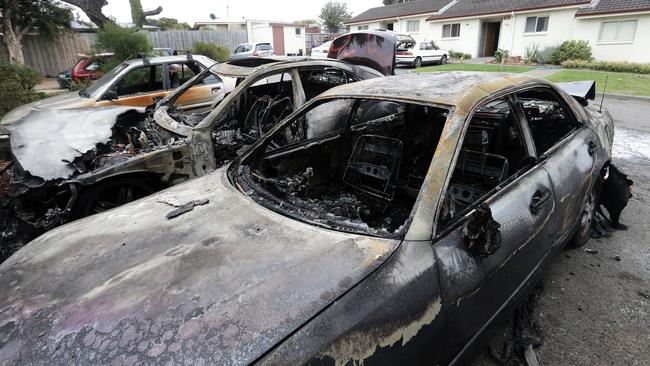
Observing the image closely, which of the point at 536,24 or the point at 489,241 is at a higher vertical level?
the point at 536,24

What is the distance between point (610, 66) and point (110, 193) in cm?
1905

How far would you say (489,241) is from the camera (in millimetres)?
1721

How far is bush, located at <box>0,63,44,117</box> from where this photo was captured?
7.41 metres

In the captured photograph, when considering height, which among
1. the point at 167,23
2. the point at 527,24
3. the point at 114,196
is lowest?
the point at 114,196

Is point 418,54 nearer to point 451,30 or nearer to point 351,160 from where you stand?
point 451,30

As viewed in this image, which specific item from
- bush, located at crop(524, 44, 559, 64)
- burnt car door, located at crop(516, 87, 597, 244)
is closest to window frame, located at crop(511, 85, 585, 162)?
burnt car door, located at crop(516, 87, 597, 244)

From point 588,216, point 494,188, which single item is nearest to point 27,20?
point 494,188

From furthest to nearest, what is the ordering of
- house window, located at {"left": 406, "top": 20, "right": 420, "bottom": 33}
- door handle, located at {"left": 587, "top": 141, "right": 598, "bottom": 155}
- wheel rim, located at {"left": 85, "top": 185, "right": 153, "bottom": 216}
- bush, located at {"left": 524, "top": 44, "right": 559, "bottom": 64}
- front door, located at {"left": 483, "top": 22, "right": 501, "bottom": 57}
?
house window, located at {"left": 406, "top": 20, "right": 420, "bottom": 33} → front door, located at {"left": 483, "top": 22, "right": 501, "bottom": 57} → bush, located at {"left": 524, "top": 44, "right": 559, "bottom": 64} → wheel rim, located at {"left": 85, "top": 185, "right": 153, "bottom": 216} → door handle, located at {"left": 587, "top": 141, "right": 598, "bottom": 155}

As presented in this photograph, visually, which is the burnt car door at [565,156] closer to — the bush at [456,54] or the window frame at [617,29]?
the window frame at [617,29]

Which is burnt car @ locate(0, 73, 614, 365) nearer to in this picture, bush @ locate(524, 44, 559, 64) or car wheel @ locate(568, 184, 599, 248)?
car wheel @ locate(568, 184, 599, 248)

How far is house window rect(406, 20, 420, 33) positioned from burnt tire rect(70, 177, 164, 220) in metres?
28.0

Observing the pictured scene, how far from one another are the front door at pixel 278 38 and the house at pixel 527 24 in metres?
8.34

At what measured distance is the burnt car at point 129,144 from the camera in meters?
3.25

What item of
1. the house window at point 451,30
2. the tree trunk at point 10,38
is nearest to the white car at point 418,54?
the house window at point 451,30
